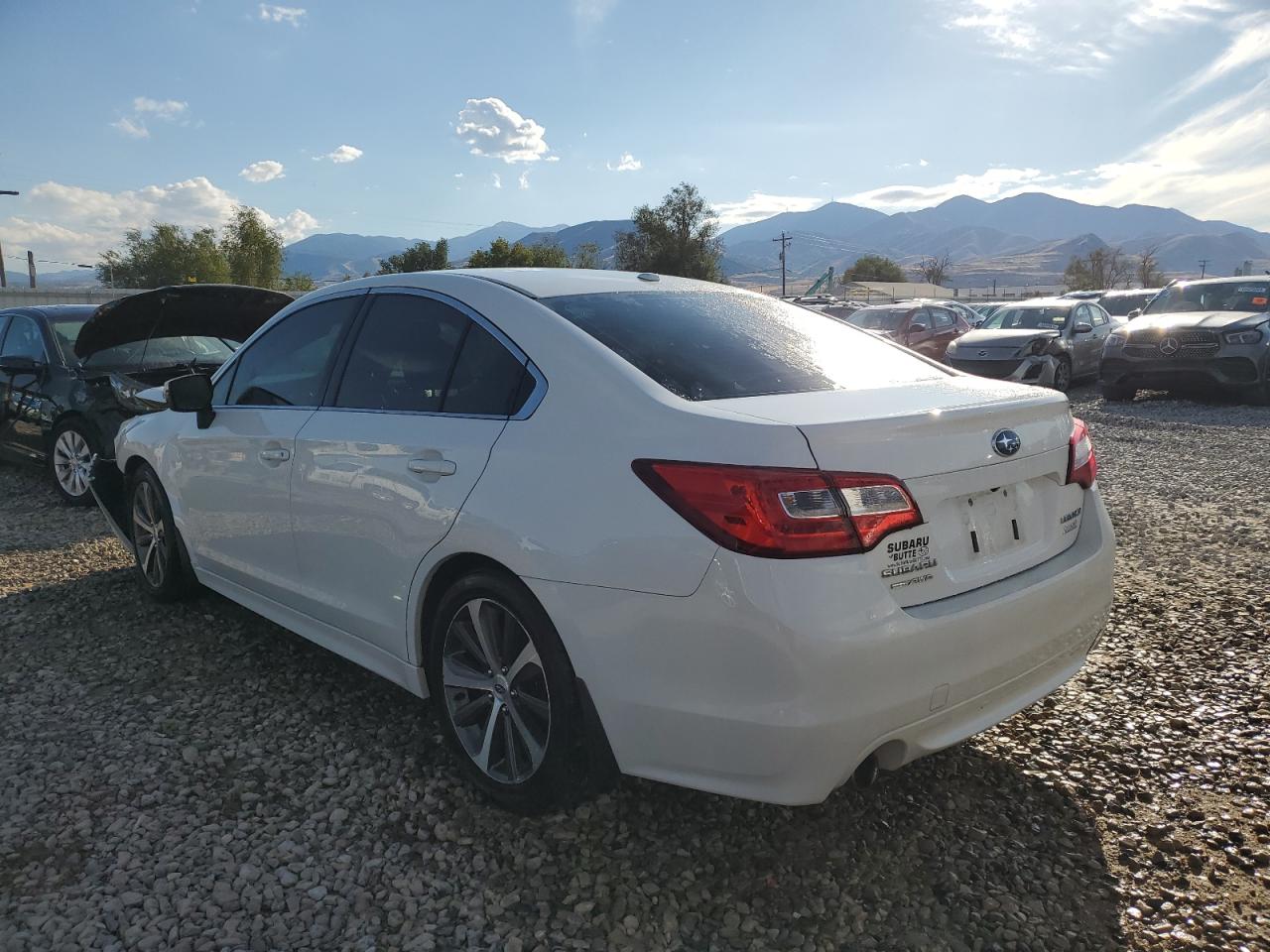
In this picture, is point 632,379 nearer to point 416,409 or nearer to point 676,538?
point 676,538

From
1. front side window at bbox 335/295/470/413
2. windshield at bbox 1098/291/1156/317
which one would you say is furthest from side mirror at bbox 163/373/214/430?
windshield at bbox 1098/291/1156/317

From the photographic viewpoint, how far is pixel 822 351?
9.67 ft

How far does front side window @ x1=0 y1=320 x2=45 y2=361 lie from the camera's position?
7211 mm

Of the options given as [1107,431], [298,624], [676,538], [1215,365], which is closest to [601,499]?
[676,538]

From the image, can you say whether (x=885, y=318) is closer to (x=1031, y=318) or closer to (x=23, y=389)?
(x=1031, y=318)

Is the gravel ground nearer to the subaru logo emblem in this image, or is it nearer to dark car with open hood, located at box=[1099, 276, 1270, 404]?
Answer: the subaru logo emblem

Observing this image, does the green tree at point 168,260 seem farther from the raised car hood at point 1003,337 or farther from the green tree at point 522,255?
the raised car hood at point 1003,337

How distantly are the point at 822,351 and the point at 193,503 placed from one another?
2897mm

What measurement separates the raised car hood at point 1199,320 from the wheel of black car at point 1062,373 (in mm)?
1749

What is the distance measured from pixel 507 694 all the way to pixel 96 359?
5.78m

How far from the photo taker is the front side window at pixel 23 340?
23.7 ft

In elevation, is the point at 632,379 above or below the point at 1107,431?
above

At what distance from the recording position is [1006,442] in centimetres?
239

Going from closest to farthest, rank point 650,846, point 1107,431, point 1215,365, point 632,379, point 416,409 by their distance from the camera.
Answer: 1. point 632,379
2. point 650,846
3. point 416,409
4. point 1107,431
5. point 1215,365
